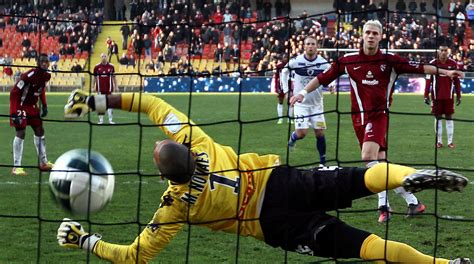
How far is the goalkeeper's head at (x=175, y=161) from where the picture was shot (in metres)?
4.95

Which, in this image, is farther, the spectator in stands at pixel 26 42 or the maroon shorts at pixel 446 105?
the spectator in stands at pixel 26 42

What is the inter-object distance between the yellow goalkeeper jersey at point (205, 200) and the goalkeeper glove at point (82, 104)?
177mm

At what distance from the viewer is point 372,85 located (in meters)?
8.41

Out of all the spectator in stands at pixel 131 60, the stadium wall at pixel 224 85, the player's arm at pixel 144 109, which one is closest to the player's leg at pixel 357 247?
the player's arm at pixel 144 109

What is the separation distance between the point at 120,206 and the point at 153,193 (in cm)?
83

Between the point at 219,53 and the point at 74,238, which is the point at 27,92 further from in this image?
the point at 219,53

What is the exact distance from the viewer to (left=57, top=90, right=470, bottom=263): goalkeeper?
5.06 metres

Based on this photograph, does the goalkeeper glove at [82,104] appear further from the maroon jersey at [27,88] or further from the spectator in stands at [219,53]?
the spectator in stands at [219,53]

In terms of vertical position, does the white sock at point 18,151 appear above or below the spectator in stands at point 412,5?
below

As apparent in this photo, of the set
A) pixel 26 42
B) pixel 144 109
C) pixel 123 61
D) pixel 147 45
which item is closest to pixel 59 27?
pixel 26 42

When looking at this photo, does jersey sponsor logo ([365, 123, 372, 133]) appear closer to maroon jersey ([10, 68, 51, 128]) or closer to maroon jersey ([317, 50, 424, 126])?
maroon jersey ([317, 50, 424, 126])

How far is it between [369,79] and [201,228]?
238cm

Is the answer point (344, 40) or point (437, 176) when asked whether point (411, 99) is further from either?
point (437, 176)

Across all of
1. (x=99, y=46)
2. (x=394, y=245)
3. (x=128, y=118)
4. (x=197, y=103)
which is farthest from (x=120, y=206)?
(x=99, y=46)
